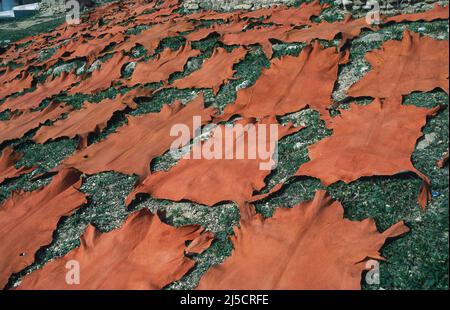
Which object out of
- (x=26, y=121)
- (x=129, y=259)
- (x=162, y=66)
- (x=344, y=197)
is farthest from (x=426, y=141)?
(x=26, y=121)

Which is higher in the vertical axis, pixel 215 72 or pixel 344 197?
pixel 215 72

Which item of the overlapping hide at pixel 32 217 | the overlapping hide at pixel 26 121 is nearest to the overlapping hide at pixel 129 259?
the overlapping hide at pixel 32 217

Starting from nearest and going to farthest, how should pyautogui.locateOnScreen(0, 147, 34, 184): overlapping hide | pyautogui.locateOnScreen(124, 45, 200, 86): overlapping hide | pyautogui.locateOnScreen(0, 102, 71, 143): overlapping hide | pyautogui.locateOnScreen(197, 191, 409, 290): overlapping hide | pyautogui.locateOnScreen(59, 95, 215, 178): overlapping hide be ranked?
pyautogui.locateOnScreen(197, 191, 409, 290): overlapping hide < pyautogui.locateOnScreen(59, 95, 215, 178): overlapping hide < pyautogui.locateOnScreen(0, 147, 34, 184): overlapping hide < pyautogui.locateOnScreen(0, 102, 71, 143): overlapping hide < pyautogui.locateOnScreen(124, 45, 200, 86): overlapping hide

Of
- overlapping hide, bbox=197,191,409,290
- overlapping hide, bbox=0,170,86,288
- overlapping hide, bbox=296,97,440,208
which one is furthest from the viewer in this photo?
overlapping hide, bbox=0,170,86,288

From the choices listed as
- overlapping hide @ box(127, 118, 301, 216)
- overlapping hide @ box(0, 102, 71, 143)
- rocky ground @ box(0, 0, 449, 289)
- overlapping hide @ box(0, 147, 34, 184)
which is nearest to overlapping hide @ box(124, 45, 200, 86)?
rocky ground @ box(0, 0, 449, 289)

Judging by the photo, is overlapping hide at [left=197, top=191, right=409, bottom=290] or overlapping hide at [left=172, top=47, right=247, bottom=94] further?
overlapping hide at [left=172, top=47, right=247, bottom=94]

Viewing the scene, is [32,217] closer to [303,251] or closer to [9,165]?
[9,165]

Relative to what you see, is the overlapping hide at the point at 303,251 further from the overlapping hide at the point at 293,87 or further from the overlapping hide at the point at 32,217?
the overlapping hide at the point at 32,217

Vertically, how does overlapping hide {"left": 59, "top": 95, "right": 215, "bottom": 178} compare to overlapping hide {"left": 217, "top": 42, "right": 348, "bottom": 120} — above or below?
below

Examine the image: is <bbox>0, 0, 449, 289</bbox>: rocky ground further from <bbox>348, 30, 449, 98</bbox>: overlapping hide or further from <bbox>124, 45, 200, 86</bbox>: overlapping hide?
<bbox>124, 45, 200, 86</bbox>: overlapping hide

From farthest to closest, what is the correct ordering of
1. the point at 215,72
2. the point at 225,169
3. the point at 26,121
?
the point at 26,121, the point at 215,72, the point at 225,169

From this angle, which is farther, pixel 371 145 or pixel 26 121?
pixel 26 121

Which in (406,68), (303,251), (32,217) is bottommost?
(32,217)

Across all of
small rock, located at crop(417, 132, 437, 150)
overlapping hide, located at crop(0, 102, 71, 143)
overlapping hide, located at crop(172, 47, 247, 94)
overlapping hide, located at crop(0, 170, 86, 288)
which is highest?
overlapping hide, located at crop(172, 47, 247, 94)
